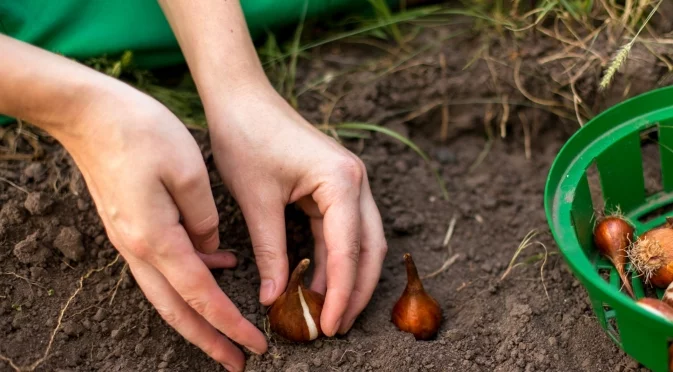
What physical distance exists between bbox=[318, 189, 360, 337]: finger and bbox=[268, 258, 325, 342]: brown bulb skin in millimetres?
24

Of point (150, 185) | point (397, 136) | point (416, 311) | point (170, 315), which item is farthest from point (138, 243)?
point (397, 136)

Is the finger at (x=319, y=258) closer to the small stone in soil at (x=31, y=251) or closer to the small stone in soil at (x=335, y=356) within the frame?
the small stone in soil at (x=335, y=356)

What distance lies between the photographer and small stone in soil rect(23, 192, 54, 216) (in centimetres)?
141

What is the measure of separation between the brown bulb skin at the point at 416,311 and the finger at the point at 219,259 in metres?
0.34

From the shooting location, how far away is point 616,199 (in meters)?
1.46

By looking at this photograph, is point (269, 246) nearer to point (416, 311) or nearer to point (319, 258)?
point (319, 258)

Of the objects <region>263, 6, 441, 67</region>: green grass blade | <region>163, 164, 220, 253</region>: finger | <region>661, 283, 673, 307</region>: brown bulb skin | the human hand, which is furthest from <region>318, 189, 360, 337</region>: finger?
<region>263, 6, 441, 67</region>: green grass blade

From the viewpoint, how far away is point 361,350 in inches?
51.4

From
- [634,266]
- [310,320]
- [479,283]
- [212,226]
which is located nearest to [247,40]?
[212,226]

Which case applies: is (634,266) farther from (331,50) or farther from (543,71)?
(331,50)

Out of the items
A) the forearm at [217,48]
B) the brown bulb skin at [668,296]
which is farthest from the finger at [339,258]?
the brown bulb skin at [668,296]

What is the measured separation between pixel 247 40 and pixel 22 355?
73cm

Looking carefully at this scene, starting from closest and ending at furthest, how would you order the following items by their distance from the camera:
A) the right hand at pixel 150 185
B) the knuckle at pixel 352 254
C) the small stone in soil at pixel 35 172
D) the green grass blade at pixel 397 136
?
the right hand at pixel 150 185
the knuckle at pixel 352 254
the small stone in soil at pixel 35 172
the green grass blade at pixel 397 136

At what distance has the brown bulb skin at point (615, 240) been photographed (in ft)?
4.38
